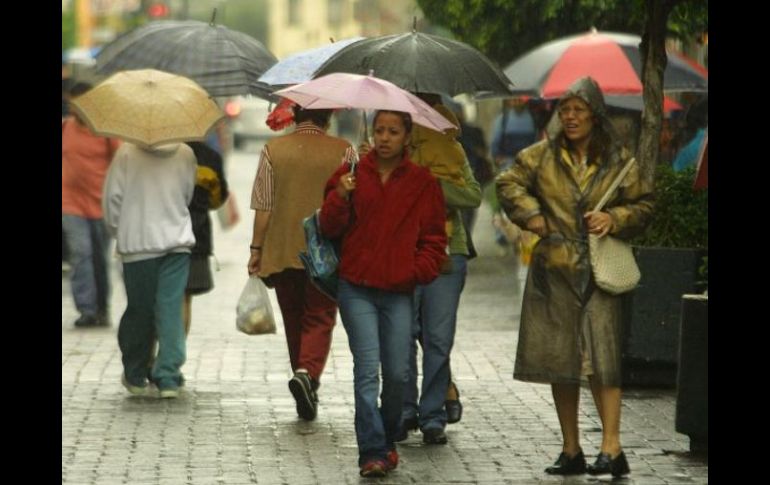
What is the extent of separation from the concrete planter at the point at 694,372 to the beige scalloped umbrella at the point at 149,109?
10.3 ft

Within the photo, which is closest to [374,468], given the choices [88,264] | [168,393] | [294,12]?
[168,393]

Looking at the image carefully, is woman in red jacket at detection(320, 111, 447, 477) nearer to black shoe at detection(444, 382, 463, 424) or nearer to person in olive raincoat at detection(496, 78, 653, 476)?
person in olive raincoat at detection(496, 78, 653, 476)

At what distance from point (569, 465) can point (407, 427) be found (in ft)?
4.34

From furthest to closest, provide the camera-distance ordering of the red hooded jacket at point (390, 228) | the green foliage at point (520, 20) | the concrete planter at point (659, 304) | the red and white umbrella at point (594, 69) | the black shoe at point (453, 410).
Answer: the green foliage at point (520, 20)
the red and white umbrella at point (594, 69)
the concrete planter at point (659, 304)
the black shoe at point (453, 410)
the red hooded jacket at point (390, 228)

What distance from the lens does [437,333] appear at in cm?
957

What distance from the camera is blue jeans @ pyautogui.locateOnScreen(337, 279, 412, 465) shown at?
27.8ft

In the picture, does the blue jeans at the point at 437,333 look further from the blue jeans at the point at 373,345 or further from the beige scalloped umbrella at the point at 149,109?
the beige scalloped umbrella at the point at 149,109

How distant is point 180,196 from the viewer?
1117 centimetres

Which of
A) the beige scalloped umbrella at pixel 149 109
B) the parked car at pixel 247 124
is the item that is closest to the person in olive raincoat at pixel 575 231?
the beige scalloped umbrella at pixel 149 109

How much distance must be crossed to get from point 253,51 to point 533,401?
2730 mm

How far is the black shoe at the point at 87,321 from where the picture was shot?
49.8 ft

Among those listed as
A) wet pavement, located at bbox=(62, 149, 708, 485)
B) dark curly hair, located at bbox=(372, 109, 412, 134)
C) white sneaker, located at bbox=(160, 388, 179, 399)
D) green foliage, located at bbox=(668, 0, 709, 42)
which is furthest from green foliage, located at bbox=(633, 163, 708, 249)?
dark curly hair, located at bbox=(372, 109, 412, 134)
